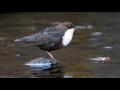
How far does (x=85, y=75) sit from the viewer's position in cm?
759

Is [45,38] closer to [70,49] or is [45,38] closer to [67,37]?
[67,37]

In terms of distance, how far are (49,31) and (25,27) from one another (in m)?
4.95

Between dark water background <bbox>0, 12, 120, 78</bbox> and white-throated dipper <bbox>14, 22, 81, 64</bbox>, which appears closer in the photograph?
dark water background <bbox>0, 12, 120, 78</bbox>

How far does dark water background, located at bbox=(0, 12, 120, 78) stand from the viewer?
7.81 meters

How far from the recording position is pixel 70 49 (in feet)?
32.8

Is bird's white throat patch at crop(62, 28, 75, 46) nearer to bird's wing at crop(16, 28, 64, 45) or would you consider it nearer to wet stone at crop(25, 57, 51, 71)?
bird's wing at crop(16, 28, 64, 45)

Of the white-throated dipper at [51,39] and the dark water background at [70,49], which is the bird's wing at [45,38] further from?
the dark water background at [70,49]

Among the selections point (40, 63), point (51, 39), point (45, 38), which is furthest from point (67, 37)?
point (40, 63)

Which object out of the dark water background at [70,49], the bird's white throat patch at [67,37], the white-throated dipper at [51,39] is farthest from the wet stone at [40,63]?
the bird's white throat patch at [67,37]

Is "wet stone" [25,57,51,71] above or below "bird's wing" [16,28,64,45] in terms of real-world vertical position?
below

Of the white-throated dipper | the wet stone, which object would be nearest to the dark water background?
the wet stone

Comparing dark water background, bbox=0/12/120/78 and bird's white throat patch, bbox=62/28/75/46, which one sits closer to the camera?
dark water background, bbox=0/12/120/78

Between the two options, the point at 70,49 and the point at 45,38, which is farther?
the point at 70,49

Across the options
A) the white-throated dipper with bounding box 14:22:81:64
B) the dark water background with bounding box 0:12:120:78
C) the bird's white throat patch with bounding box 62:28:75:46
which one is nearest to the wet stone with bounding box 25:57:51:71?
the dark water background with bounding box 0:12:120:78
